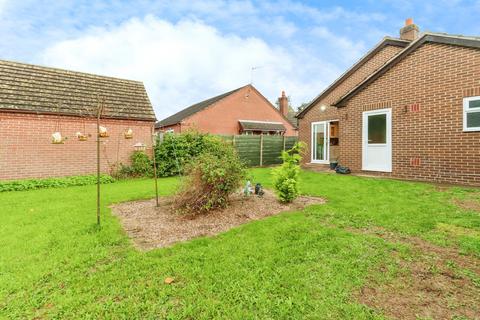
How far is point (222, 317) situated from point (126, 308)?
0.88 meters

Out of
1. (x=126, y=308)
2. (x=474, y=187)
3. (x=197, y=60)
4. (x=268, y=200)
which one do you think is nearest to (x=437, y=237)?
(x=268, y=200)

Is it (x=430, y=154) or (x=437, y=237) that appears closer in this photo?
(x=437, y=237)

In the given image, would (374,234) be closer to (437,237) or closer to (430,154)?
(437,237)

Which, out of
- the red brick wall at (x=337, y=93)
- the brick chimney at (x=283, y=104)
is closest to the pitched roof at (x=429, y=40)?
the red brick wall at (x=337, y=93)

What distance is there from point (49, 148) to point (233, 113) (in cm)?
1635

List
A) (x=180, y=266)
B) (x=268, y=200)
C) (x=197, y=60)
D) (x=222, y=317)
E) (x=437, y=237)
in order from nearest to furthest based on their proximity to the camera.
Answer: (x=222, y=317), (x=180, y=266), (x=437, y=237), (x=268, y=200), (x=197, y=60)

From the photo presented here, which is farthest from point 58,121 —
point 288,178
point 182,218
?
point 288,178

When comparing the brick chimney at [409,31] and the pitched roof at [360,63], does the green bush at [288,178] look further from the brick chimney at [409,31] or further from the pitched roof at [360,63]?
the brick chimney at [409,31]

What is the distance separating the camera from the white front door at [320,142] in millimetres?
13422

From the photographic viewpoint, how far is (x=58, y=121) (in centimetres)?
999

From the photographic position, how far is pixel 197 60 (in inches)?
683

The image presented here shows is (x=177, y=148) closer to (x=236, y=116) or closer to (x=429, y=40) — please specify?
(x=429, y=40)

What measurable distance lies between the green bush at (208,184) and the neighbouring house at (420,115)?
22.0 feet

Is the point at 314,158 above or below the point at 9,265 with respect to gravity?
above
